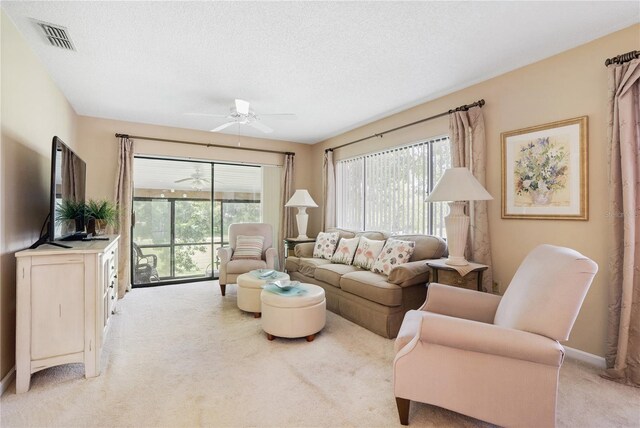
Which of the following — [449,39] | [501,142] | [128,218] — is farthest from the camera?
[128,218]

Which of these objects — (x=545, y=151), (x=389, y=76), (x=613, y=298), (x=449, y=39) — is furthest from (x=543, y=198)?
(x=389, y=76)

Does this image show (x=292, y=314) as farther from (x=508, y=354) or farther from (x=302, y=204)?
(x=302, y=204)

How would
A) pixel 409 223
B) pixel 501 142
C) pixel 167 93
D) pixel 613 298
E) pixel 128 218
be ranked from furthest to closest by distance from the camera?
1. pixel 128 218
2. pixel 409 223
3. pixel 167 93
4. pixel 501 142
5. pixel 613 298

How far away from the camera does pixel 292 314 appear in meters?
2.77

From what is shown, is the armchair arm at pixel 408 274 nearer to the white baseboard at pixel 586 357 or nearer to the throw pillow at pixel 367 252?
the throw pillow at pixel 367 252

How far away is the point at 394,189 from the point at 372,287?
1746mm

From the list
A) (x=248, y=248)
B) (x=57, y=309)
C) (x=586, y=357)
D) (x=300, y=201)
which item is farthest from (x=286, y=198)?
(x=586, y=357)

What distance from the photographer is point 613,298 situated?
224 centimetres

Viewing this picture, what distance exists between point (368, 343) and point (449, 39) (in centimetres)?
261

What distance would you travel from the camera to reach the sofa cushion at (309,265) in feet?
13.5

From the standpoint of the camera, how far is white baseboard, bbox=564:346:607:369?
2375 mm

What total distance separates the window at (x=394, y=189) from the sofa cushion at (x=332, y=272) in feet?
3.12

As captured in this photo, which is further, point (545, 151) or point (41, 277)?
point (545, 151)

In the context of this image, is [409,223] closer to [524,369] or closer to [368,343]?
[368,343]
